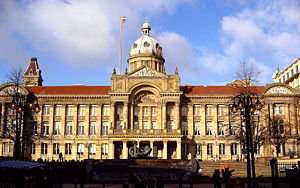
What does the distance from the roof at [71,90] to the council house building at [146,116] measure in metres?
0.40

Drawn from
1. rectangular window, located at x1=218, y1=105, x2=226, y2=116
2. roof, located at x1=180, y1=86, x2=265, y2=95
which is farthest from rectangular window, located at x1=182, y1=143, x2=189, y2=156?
roof, located at x1=180, y1=86, x2=265, y2=95

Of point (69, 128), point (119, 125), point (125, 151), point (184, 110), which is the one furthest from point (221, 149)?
point (69, 128)

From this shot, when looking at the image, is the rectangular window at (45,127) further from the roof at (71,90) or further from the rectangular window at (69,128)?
the roof at (71,90)

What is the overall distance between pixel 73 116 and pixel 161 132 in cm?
1747

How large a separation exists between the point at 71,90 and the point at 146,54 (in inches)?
711

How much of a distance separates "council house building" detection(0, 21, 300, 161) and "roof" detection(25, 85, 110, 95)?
1.32 ft

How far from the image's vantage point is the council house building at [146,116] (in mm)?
63844

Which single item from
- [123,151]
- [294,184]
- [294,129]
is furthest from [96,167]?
[294,129]

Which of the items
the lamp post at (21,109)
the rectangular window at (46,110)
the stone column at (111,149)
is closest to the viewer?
the lamp post at (21,109)

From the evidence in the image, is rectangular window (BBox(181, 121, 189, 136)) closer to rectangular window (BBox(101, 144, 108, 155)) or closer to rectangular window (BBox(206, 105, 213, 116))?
rectangular window (BBox(206, 105, 213, 116))

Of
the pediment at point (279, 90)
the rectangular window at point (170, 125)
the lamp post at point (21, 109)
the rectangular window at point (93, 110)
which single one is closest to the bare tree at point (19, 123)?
the lamp post at point (21, 109)

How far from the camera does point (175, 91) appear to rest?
209 ft

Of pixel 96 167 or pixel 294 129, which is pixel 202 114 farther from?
pixel 96 167

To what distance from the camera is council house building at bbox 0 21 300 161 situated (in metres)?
63.8
